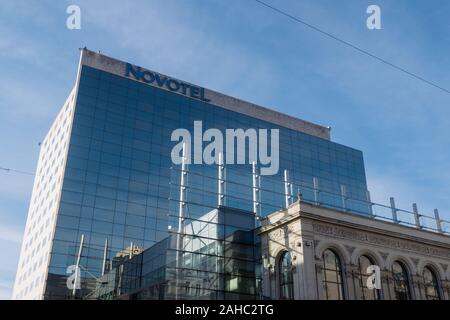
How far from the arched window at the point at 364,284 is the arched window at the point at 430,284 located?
221 inches

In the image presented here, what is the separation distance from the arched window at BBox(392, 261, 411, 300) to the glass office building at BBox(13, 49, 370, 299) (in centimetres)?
966

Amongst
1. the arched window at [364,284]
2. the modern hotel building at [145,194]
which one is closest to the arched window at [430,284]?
the modern hotel building at [145,194]

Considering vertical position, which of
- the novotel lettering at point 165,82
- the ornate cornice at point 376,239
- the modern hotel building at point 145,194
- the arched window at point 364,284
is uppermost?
the novotel lettering at point 165,82

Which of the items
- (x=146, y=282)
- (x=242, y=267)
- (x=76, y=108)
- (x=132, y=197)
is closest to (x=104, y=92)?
(x=76, y=108)

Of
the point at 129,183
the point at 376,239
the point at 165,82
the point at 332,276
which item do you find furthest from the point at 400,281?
the point at 165,82

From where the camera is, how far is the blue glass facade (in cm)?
5550

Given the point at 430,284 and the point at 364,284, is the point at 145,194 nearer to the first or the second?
the point at 364,284

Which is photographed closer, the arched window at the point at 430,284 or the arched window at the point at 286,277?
the arched window at the point at 286,277

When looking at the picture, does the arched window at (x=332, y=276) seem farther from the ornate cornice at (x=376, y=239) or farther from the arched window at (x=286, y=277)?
the arched window at (x=286, y=277)

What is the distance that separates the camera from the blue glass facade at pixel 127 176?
5550 centimetres

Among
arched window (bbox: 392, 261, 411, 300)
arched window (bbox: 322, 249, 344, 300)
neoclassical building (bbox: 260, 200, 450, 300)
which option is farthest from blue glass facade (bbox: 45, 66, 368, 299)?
arched window (bbox: 322, 249, 344, 300)

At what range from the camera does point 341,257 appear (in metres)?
34.0

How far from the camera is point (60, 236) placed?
2144 inches
